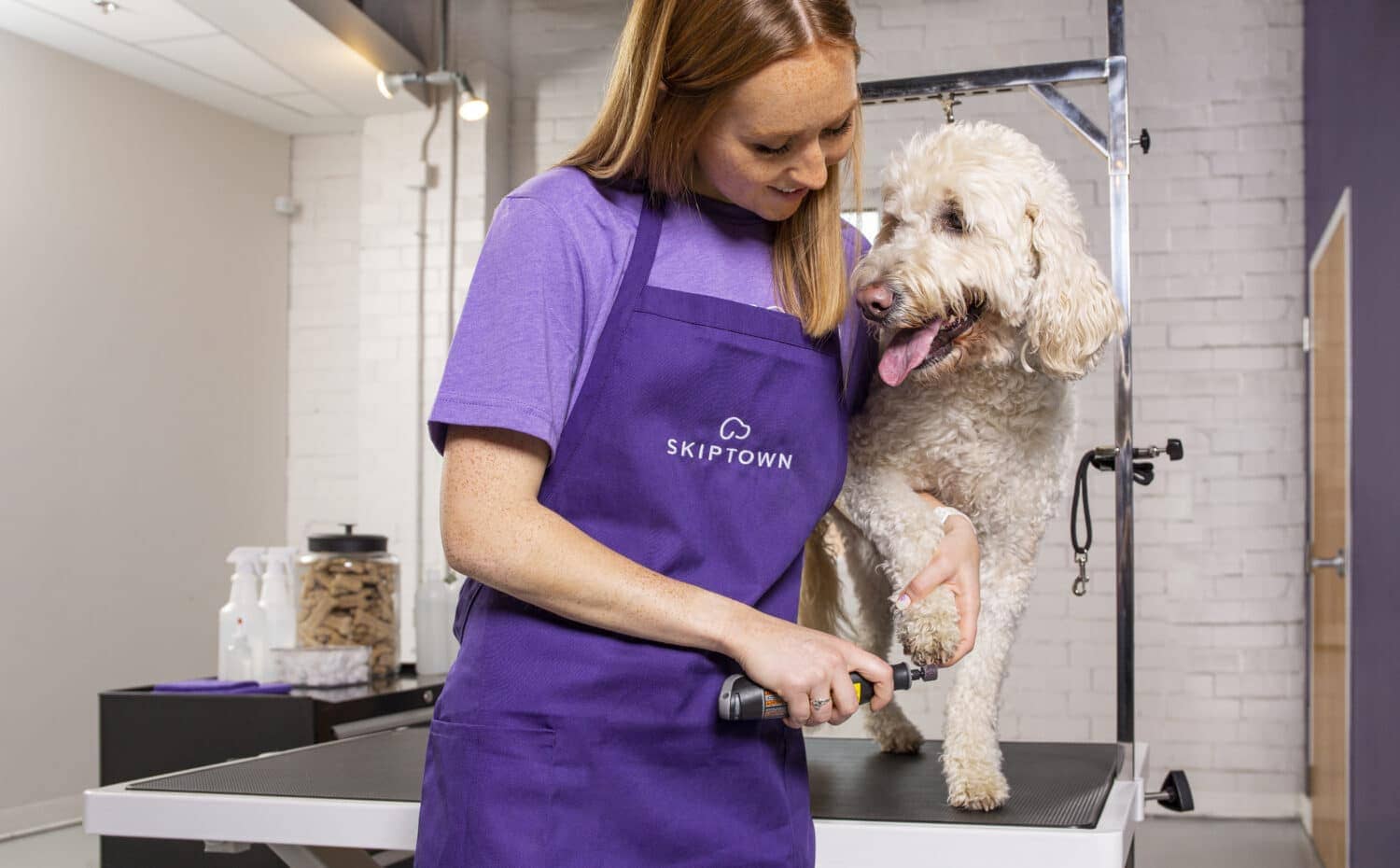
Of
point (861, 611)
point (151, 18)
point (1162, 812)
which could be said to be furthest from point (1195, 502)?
point (151, 18)

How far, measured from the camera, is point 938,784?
1.57 meters

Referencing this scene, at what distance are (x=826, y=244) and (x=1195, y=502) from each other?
4.17m

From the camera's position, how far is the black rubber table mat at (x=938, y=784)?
1350mm

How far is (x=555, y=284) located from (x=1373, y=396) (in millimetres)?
2898

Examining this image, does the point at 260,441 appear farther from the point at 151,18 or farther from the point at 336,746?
the point at 336,746

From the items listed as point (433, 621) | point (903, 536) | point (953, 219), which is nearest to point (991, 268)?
point (953, 219)

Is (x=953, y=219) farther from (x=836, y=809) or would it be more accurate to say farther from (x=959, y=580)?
(x=836, y=809)

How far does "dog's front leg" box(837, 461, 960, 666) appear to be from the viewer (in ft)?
4.35

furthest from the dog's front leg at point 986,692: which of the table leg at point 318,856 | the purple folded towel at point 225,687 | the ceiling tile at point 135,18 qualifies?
the ceiling tile at point 135,18

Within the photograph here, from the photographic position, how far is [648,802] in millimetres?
1083

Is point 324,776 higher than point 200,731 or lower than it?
higher

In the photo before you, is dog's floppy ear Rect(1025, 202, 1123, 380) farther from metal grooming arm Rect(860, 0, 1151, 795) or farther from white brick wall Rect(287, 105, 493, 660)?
white brick wall Rect(287, 105, 493, 660)

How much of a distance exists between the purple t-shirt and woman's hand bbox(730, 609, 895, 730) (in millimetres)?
227

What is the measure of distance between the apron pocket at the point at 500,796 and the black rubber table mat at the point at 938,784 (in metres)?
0.42
